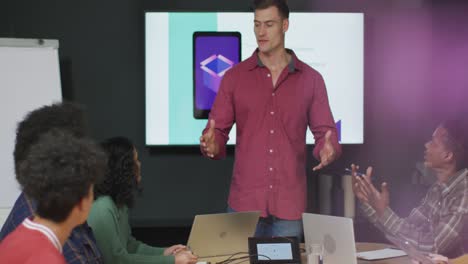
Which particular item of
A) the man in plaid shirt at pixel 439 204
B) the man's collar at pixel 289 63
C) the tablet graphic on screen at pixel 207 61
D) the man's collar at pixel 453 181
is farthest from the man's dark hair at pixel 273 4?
the tablet graphic on screen at pixel 207 61

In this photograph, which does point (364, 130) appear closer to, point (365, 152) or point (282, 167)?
point (365, 152)

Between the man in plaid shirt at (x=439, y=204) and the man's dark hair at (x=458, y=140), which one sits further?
the man's dark hair at (x=458, y=140)

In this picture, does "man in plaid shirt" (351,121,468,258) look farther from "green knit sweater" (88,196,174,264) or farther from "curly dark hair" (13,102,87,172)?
"curly dark hair" (13,102,87,172)

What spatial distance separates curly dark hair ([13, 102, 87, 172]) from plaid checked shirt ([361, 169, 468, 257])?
1348mm

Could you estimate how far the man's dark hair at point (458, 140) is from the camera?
3023 millimetres

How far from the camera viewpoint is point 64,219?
160cm

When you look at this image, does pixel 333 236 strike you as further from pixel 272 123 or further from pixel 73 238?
pixel 73 238

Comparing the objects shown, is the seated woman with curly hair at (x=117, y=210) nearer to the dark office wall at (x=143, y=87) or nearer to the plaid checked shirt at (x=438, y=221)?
the plaid checked shirt at (x=438, y=221)

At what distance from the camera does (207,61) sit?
4902 millimetres

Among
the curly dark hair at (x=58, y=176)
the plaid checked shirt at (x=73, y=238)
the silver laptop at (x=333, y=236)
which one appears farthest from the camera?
the silver laptop at (x=333, y=236)

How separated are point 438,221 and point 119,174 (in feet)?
4.65

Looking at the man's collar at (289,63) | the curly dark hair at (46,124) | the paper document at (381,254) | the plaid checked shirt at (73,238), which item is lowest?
the paper document at (381,254)

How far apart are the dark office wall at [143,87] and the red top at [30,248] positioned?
3.49m

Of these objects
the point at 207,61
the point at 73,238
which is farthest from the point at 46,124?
the point at 207,61
